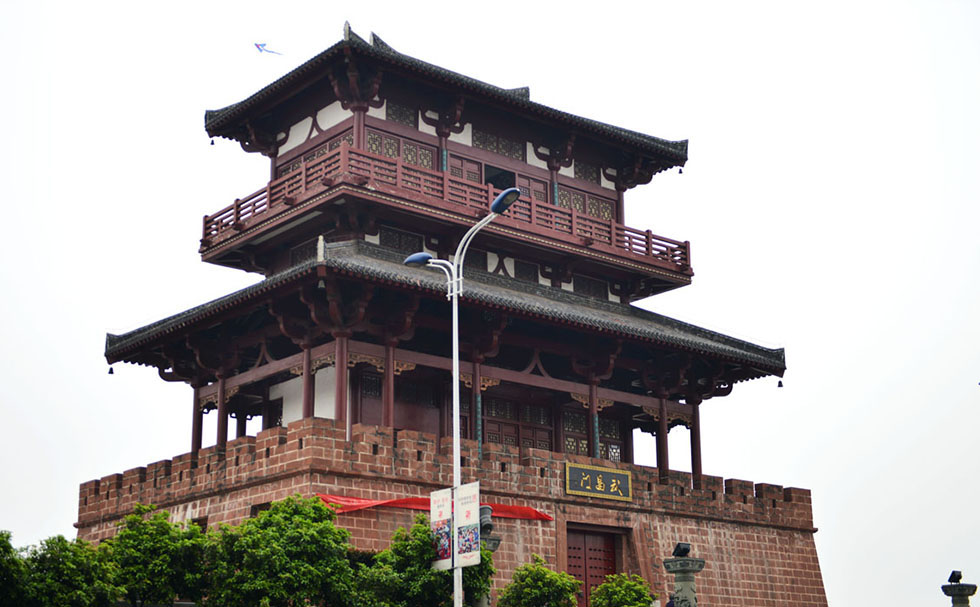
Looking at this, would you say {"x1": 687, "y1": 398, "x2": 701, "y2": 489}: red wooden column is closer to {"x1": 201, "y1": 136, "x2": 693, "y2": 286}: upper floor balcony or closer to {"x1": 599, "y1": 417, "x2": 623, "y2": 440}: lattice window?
{"x1": 599, "y1": 417, "x2": 623, "y2": 440}: lattice window

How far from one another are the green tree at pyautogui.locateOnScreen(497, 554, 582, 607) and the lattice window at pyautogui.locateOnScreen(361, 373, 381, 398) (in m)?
7.69

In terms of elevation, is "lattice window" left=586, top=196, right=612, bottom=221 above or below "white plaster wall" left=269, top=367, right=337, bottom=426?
above

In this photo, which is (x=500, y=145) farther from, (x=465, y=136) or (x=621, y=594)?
(x=621, y=594)

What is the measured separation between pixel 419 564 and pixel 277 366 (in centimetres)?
992

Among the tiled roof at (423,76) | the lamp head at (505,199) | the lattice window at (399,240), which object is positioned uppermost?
the tiled roof at (423,76)

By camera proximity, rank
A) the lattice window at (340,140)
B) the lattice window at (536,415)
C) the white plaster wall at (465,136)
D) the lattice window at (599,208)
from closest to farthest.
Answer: the lattice window at (340,140)
the lattice window at (536,415)
the white plaster wall at (465,136)
the lattice window at (599,208)

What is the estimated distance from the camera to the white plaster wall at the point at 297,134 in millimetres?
37000

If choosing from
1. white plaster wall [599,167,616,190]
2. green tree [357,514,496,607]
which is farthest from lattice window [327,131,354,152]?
green tree [357,514,496,607]

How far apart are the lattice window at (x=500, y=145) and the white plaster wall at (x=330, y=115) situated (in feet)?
13.2

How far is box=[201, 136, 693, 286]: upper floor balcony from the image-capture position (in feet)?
109

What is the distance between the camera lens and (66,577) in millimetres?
21359

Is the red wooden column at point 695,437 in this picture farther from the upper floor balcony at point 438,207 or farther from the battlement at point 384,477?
the upper floor balcony at point 438,207

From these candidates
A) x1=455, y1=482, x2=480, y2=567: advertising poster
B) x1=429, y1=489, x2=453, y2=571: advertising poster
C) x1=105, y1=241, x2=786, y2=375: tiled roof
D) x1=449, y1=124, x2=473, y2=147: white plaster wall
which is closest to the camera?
x1=455, y1=482, x2=480, y2=567: advertising poster

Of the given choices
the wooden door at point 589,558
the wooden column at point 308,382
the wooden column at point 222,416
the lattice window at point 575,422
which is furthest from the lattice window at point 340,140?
the wooden door at point 589,558
